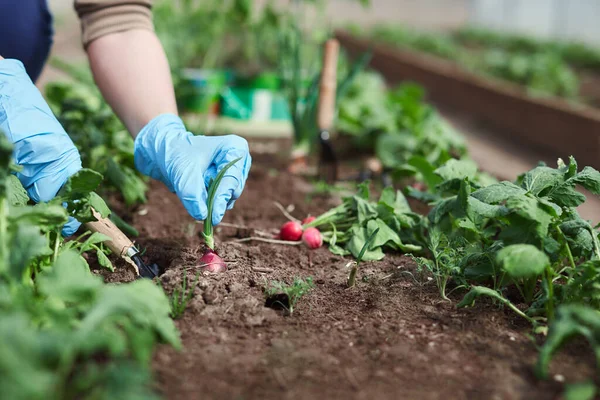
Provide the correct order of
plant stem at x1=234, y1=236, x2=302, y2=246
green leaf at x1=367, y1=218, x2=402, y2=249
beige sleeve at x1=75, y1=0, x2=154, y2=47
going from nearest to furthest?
green leaf at x1=367, y1=218, x2=402, y2=249 < plant stem at x1=234, y1=236, x2=302, y2=246 < beige sleeve at x1=75, y1=0, x2=154, y2=47

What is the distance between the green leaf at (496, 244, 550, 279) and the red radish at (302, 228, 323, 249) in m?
0.84

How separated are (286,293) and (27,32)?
1844 millimetres

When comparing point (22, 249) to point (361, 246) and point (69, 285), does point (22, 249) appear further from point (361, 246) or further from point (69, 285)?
point (361, 246)

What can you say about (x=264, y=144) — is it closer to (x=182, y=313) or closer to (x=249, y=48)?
(x=249, y=48)

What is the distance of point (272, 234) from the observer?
91.2 inches

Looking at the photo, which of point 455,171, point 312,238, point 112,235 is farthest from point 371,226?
point 112,235

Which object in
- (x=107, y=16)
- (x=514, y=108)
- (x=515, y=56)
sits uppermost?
(x=107, y=16)

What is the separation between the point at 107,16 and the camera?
7.77ft

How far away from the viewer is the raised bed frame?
4625 millimetres

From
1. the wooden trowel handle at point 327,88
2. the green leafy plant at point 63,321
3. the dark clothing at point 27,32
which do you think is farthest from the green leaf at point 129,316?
the wooden trowel handle at point 327,88

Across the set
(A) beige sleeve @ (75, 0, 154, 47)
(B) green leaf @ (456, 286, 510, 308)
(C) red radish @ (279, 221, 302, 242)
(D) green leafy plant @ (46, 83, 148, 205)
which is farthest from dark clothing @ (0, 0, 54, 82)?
(B) green leaf @ (456, 286, 510, 308)

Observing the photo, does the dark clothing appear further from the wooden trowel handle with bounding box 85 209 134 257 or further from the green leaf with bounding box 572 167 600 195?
the green leaf with bounding box 572 167 600 195

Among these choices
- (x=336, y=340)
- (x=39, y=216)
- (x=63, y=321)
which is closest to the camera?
(x=63, y=321)

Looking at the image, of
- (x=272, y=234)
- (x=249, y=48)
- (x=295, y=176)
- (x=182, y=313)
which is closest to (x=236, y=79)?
(x=249, y=48)
